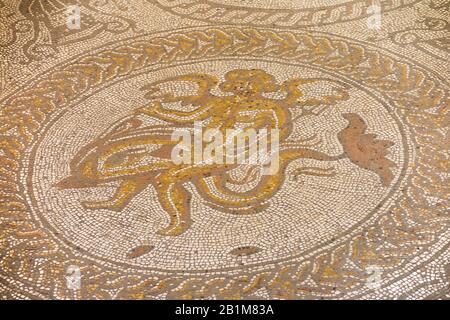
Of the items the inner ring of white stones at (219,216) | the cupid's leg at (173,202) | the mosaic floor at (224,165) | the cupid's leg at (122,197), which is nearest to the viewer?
the mosaic floor at (224,165)

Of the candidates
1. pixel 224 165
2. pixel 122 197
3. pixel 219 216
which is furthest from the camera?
pixel 224 165

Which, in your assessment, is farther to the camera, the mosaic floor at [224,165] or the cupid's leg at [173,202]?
the cupid's leg at [173,202]

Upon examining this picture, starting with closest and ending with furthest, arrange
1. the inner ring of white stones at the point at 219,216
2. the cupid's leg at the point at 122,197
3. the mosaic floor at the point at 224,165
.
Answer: the mosaic floor at the point at 224,165
the inner ring of white stones at the point at 219,216
the cupid's leg at the point at 122,197

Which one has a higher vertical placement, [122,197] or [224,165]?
[224,165]

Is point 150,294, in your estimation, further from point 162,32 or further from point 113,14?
point 113,14

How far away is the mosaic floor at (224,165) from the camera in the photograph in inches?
146

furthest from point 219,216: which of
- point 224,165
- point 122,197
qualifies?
point 122,197

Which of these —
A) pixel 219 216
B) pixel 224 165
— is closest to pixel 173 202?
Answer: pixel 219 216

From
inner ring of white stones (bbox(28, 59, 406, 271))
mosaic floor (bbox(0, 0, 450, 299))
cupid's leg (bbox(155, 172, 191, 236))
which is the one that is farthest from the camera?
cupid's leg (bbox(155, 172, 191, 236))

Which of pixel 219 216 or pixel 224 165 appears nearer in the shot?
pixel 219 216

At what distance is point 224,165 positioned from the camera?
4.35m

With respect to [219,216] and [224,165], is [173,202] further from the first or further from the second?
[224,165]

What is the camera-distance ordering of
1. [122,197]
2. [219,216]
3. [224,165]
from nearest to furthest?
[219,216] → [122,197] → [224,165]

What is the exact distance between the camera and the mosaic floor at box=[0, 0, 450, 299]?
12.1 feet
